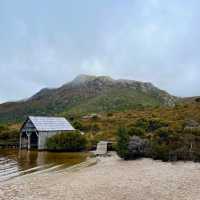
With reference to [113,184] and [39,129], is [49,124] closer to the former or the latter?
[39,129]

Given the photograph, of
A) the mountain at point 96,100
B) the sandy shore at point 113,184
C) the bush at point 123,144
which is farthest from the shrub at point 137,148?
the mountain at point 96,100

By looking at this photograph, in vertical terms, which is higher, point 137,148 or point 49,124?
point 49,124

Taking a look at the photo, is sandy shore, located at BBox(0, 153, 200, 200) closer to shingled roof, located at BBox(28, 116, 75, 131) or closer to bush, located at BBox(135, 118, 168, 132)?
shingled roof, located at BBox(28, 116, 75, 131)

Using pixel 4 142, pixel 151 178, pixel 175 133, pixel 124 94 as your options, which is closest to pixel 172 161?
pixel 175 133

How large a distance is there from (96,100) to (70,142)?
74886 mm

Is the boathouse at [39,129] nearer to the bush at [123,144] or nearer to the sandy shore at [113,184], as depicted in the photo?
the bush at [123,144]

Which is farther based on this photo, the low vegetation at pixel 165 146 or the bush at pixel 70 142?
the bush at pixel 70 142

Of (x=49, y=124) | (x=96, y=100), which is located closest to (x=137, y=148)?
(x=49, y=124)

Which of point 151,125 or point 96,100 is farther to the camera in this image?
point 96,100

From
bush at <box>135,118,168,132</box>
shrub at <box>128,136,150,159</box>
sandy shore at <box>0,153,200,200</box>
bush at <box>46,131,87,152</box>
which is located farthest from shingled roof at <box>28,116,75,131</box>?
sandy shore at <box>0,153,200,200</box>

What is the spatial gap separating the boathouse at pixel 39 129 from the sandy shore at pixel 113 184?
60.7ft

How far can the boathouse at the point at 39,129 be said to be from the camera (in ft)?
131

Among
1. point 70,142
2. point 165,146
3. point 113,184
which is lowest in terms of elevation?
point 113,184

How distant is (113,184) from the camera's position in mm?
16406
